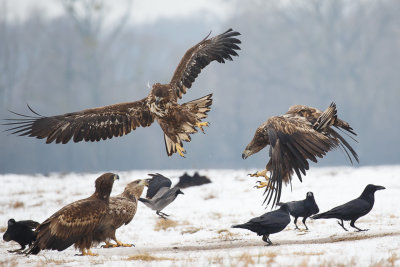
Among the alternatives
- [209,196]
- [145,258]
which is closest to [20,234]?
[145,258]

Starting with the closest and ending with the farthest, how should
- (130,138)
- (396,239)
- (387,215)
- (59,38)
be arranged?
(396,239)
(387,215)
(130,138)
(59,38)

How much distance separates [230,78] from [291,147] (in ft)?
178

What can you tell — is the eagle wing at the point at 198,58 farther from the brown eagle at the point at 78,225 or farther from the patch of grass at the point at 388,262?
the patch of grass at the point at 388,262

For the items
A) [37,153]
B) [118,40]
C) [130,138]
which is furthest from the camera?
[118,40]

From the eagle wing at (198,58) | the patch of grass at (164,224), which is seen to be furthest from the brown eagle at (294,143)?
the patch of grass at (164,224)

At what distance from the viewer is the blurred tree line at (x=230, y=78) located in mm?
51875

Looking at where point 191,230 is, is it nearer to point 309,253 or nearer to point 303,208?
point 303,208

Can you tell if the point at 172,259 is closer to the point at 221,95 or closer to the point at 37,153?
the point at 37,153

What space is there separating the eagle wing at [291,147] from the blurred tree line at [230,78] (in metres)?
40.9

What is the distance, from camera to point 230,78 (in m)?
62.2

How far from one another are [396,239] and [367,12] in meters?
57.2

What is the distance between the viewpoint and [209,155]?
55688 mm

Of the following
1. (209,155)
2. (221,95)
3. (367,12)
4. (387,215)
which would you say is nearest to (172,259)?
(387,215)

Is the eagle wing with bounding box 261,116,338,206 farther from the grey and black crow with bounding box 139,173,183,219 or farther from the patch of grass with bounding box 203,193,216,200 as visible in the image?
the patch of grass with bounding box 203,193,216,200
